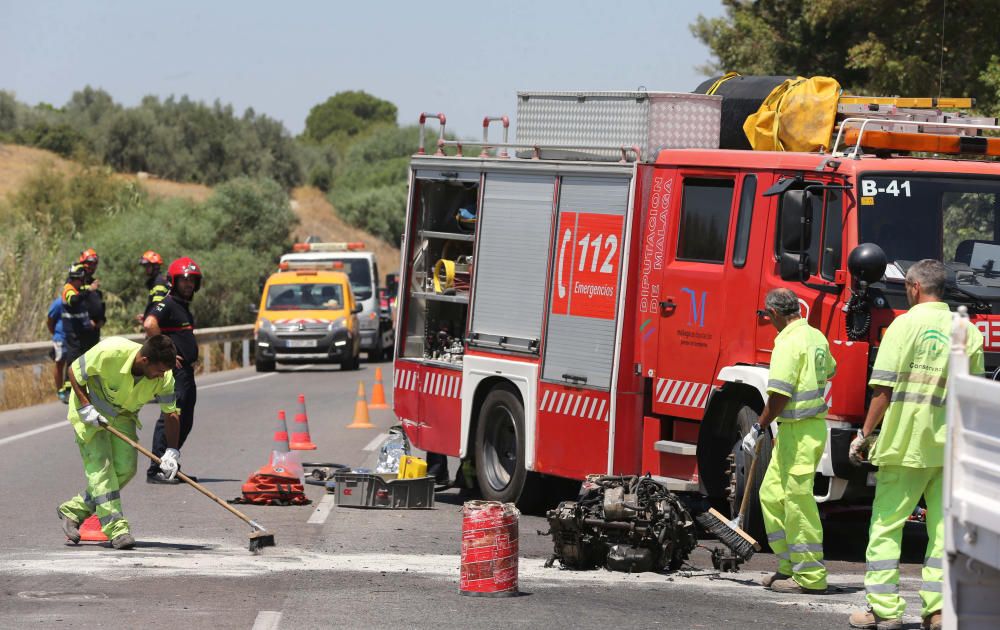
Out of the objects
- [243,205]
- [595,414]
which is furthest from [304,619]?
[243,205]

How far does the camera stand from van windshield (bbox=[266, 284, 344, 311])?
31484 millimetres

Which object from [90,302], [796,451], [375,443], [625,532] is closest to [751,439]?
[796,451]

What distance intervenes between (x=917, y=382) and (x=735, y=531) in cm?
185

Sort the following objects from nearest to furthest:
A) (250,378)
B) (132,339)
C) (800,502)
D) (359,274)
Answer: (800,502) → (132,339) → (250,378) → (359,274)

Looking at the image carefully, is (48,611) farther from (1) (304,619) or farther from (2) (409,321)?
(2) (409,321)

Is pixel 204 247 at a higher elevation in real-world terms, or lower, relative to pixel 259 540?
higher

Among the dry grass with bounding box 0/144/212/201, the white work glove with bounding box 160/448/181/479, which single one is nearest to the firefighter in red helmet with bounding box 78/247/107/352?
the white work glove with bounding box 160/448/181/479

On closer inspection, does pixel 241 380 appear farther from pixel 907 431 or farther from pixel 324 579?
pixel 907 431

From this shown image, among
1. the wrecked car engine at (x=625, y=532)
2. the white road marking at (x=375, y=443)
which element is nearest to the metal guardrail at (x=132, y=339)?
the white road marking at (x=375, y=443)

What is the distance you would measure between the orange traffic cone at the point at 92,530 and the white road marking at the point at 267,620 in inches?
105

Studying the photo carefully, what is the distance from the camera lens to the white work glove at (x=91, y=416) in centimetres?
992

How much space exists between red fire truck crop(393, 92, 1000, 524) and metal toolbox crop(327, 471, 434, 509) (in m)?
0.60

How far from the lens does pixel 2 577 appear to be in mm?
9062

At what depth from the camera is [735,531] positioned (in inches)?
378
